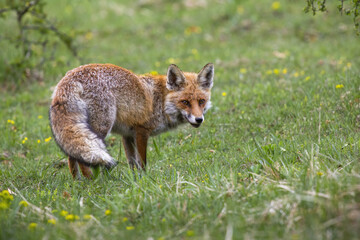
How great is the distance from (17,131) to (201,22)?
10.1m

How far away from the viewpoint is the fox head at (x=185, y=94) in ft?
20.3

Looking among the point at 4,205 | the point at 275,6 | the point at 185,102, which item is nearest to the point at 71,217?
the point at 4,205

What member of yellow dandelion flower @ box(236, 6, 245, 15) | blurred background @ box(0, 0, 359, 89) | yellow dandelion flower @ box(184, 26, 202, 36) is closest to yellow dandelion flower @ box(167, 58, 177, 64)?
blurred background @ box(0, 0, 359, 89)

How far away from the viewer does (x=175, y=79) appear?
638 cm

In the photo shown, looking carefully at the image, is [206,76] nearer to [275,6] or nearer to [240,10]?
[240,10]

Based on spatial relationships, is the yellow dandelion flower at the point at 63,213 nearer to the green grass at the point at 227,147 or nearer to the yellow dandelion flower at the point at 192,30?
the green grass at the point at 227,147

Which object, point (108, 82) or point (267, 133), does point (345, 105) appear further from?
point (108, 82)

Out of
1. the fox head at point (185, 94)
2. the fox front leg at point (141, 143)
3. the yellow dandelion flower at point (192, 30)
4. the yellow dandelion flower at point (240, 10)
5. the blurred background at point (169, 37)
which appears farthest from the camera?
the yellow dandelion flower at point (240, 10)

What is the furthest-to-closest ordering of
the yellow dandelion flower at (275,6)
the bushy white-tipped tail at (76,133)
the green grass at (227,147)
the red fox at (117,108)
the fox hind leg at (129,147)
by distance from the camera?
the yellow dandelion flower at (275,6) → the fox hind leg at (129,147) → the red fox at (117,108) → the bushy white-tipped tail at (76,133) → the green grass at (227,147)

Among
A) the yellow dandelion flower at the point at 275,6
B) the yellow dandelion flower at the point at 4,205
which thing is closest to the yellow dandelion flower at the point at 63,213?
the yellow dandelion flower at the point at 4,205

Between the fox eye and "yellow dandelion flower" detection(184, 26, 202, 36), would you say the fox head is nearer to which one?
the fox eye

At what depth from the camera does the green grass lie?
129 inches

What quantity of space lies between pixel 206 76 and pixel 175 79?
56 cm

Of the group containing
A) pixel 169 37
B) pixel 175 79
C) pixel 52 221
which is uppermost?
pixel 175 79
